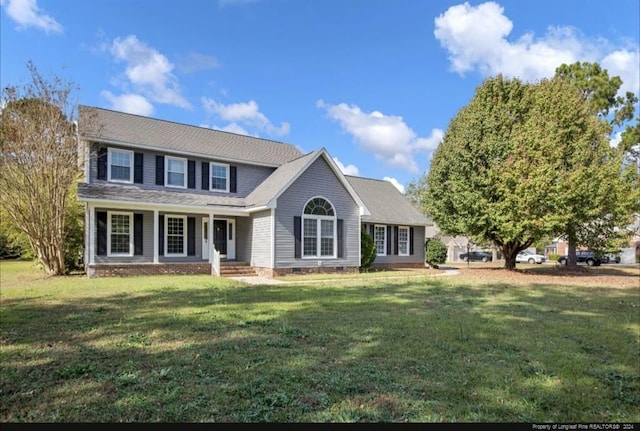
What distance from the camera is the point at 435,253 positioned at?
24.5 m

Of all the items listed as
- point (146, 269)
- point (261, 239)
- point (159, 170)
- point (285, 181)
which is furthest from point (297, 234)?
point (159, 170)

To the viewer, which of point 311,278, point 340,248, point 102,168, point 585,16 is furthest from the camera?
point 340,248

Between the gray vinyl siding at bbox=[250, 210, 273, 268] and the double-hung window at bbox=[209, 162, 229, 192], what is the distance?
254 centimetres

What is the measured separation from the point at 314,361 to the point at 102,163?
15785mm

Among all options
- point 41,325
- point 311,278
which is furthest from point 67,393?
point 311,278

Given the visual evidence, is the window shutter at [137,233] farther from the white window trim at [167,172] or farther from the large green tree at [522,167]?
the large green tree at [522,167]

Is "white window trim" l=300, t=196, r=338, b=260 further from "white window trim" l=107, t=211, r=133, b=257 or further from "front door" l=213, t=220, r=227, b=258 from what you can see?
"white window trim" l=107, t=211, r=133, b=257

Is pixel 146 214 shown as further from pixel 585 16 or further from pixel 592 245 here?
pixel 592 245

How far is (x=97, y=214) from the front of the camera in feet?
53.0

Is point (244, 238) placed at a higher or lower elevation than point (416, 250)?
higher

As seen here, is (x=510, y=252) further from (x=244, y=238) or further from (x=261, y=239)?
(x=244, y=238)

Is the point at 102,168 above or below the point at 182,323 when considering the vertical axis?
above

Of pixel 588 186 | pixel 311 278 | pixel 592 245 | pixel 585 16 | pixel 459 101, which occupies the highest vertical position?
pixel 459 101

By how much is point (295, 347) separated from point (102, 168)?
15.1 meters
